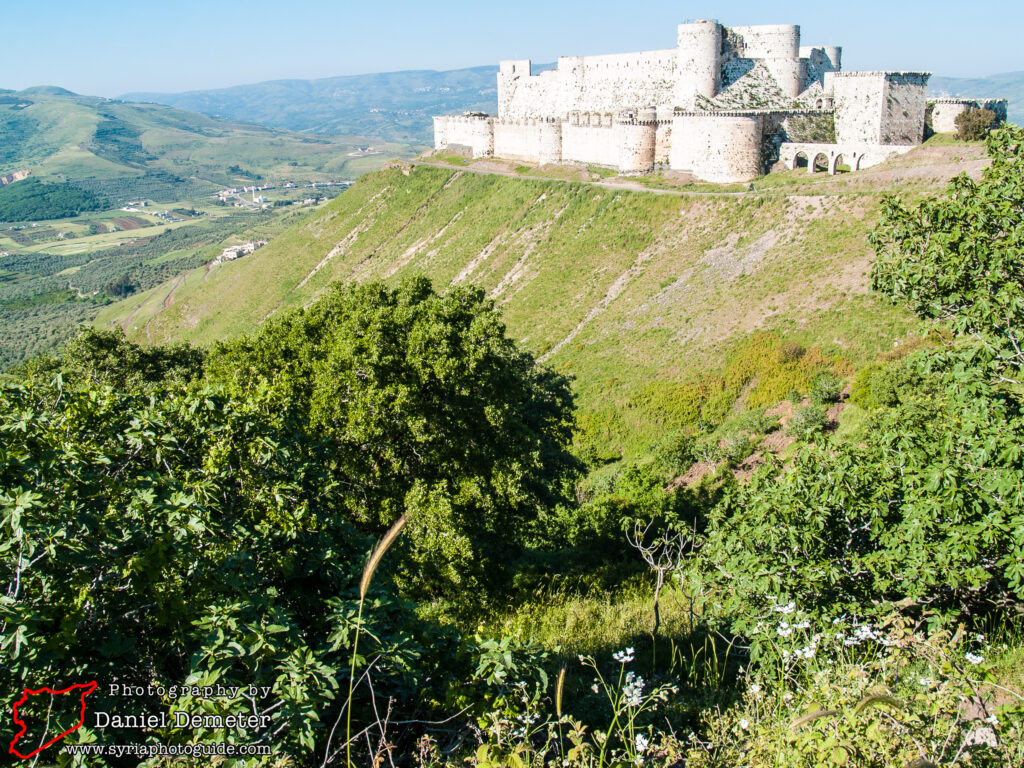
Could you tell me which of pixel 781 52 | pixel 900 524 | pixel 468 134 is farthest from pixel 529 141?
pixel 900 524

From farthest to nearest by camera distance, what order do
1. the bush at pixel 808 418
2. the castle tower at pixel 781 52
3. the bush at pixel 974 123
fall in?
the castle tower at pixel 781 52 → the bush at pixel 974 123 → the bush at pixel 808 418

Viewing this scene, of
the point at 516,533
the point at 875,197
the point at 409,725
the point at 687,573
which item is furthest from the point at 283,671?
the point at 875,197

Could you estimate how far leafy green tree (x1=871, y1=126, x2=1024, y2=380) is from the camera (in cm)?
754

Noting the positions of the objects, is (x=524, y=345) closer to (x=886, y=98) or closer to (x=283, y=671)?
(x=886, y=98)

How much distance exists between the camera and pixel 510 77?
6141 cm

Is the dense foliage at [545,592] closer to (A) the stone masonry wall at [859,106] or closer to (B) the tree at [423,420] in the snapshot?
(B) the tree at [423,420]

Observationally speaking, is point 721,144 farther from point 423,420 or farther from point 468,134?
point 423,420

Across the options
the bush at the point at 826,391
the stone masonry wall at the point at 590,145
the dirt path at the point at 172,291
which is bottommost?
the dirt path at the point at 172,291

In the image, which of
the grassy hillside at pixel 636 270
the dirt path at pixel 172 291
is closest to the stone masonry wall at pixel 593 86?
the grassy hillside at pixel 636 270

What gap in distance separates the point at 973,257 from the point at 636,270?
2850 cm

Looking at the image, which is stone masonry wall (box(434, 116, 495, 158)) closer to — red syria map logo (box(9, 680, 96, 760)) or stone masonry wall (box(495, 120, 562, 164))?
stone masonry wall (box(495, 120, 562, 164))

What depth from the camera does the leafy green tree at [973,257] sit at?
754 centimetres

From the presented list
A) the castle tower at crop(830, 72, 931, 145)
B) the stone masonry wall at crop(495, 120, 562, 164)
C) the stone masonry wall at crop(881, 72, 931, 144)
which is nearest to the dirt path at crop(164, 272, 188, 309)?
the stone masonry wall at crop(495, 120, 562, 164)

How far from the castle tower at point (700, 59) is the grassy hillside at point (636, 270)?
8303 millimetres
